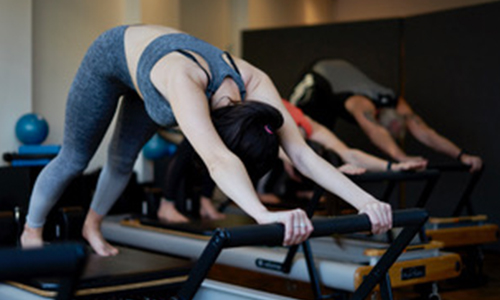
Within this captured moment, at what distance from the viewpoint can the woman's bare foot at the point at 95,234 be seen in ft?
10.2

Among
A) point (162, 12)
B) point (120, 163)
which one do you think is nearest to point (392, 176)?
point (120, 163)

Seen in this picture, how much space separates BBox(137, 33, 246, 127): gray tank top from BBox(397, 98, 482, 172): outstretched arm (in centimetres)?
270

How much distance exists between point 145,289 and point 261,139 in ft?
4.27

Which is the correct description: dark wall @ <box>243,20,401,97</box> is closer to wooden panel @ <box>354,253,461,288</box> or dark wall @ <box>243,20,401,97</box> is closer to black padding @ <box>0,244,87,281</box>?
wooden panel @ <box>354,253,461,288</box>

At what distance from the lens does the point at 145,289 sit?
276 cm

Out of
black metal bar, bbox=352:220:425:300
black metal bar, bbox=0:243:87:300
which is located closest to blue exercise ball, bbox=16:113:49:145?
black metal bar, bbox=352:220:425:300

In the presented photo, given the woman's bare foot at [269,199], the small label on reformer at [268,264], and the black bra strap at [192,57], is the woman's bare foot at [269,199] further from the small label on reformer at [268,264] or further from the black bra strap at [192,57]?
the black bra strap at [192,57]

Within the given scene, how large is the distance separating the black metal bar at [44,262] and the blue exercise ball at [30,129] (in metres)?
4.37

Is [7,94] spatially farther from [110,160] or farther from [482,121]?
[482,121]

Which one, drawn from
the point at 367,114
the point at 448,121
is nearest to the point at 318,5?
the point at 448,121

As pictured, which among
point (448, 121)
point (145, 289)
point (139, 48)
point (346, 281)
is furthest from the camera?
point (448, 121)

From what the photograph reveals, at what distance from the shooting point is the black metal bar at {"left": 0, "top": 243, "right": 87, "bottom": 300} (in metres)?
1.01

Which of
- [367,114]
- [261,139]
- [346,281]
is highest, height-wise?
[261,139]

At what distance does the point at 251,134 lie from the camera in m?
1.71
